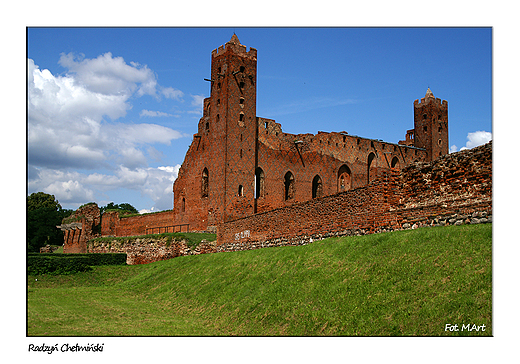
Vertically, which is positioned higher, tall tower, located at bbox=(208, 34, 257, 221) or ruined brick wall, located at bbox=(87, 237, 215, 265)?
tall tower, located at bbox=(208, 34, 257, 221)

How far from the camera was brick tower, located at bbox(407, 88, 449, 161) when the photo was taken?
36438 millimetres

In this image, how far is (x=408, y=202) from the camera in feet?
38.2

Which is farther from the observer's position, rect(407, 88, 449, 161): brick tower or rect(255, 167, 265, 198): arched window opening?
rect(407, 88, 449, 161): brick tower

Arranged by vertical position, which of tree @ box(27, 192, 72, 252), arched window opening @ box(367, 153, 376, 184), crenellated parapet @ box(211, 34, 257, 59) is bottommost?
tree @ box(27, 192, 72, 252)

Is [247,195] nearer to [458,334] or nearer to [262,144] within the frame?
[262,144]

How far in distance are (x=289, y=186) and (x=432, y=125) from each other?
1326cm

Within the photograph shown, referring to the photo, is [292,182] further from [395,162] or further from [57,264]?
[57,264]

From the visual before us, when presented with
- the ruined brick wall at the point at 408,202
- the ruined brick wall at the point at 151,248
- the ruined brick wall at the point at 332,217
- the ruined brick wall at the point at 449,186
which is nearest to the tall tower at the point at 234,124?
the ruined brick wall at the point at 151,248

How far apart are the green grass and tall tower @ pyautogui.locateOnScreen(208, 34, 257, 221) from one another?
12113 mm

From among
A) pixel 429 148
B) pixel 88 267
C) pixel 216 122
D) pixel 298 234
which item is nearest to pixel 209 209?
pixel 216 122

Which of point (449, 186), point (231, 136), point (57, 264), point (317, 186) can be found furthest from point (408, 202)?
point (317, 186)

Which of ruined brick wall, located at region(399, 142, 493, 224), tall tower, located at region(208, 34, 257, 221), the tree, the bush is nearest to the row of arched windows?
tall tower, located at region(208, 34, 257, 221)

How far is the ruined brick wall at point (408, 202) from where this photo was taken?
9680 mm

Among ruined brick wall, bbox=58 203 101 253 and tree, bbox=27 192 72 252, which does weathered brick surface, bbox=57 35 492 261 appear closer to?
ruined brick wall, bbox=58 203 101 253
